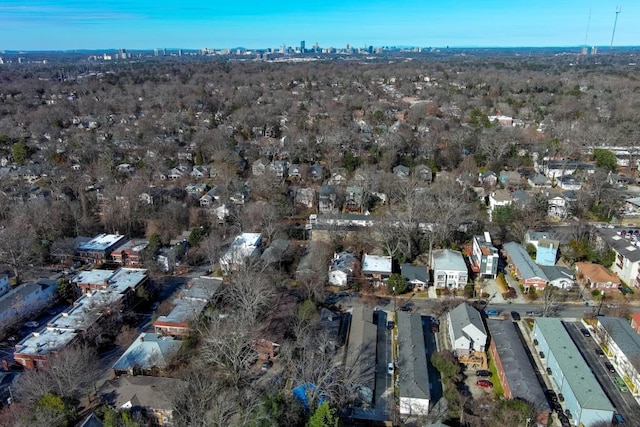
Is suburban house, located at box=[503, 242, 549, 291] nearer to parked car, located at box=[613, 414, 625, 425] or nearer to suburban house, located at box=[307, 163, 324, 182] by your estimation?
parked car, located at box=[613, 414, 625, 425]

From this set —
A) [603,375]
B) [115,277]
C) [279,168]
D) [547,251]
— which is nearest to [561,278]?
[547,251]

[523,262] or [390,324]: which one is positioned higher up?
[523,262]

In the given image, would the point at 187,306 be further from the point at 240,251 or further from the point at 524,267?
the point at 524,267

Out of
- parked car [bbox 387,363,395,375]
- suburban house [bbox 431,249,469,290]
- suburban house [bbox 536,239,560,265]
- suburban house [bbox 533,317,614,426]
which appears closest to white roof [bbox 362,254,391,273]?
suburban house [bbox 431,249,469,290]

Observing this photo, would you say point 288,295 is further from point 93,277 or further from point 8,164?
point 8,164

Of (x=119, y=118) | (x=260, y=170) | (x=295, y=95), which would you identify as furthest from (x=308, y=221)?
(x=295, y=95)

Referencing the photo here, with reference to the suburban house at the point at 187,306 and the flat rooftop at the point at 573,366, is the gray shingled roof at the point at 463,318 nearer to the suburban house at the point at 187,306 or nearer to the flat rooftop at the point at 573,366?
the flat rooftop at the point at 573,366
